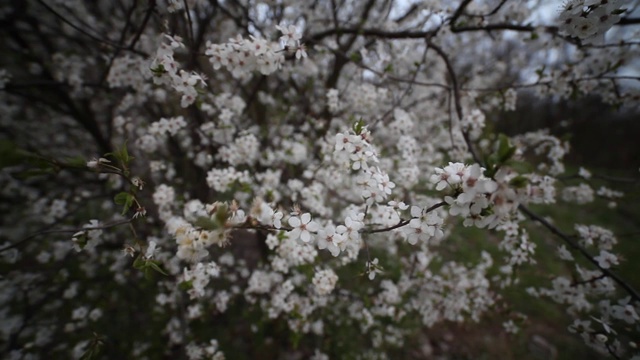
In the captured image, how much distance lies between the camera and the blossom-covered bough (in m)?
2.26

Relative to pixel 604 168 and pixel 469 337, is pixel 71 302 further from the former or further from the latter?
pixel 604 168

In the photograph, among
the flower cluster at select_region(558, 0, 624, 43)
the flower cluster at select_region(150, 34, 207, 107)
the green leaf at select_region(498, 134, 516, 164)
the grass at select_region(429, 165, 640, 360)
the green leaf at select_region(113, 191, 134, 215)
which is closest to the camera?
the green leaf at select_region(498, 134, 516, 164)

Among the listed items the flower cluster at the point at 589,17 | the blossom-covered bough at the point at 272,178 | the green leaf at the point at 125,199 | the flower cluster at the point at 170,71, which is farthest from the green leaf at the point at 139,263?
the flower cluster at the point at 589,17

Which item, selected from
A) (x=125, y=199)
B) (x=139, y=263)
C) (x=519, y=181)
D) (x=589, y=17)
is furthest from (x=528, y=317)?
(x=125, y=199)

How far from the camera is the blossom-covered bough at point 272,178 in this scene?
2258 mm

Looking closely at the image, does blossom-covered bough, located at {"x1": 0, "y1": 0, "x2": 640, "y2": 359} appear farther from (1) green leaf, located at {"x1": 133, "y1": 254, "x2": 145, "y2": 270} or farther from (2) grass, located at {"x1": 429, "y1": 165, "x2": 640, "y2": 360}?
(2) grass, located at {"x1": 429, "y1": 165, "x2": 640, "y2": 360}

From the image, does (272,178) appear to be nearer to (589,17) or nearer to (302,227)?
(302,227)

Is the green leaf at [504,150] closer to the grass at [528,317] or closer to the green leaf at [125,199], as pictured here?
the green leaf at [125,199]

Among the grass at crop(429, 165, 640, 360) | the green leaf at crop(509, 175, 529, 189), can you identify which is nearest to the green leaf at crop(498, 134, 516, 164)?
the green leaf at crop(509, 175, 529, 189)

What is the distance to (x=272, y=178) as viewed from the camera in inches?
139

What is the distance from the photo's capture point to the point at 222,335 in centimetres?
455

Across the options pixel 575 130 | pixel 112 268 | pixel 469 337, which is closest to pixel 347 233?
pixel 112 268

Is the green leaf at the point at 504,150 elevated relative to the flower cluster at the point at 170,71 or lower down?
lower down

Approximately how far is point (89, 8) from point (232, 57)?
14.7 feet
